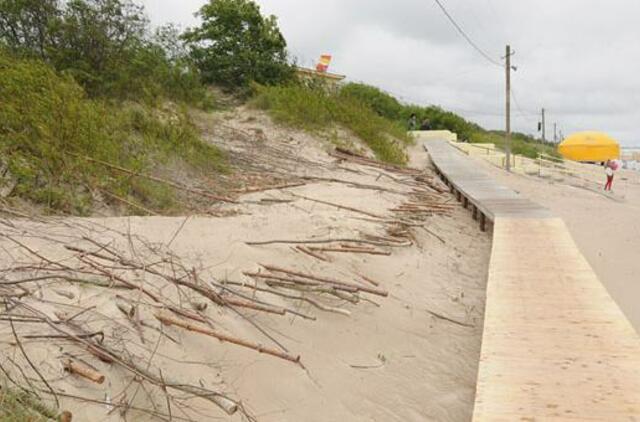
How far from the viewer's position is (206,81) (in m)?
18.8

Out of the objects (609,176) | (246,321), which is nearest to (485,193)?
(246,321)

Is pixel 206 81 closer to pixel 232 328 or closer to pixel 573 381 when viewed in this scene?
pixel 232 328

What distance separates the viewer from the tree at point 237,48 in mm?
18609

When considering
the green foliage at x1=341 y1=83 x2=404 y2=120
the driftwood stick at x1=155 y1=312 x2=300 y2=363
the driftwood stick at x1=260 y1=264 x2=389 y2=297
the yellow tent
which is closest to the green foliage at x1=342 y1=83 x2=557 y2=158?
the green foliage at x1=341 y1=83 x2=404 y2=120

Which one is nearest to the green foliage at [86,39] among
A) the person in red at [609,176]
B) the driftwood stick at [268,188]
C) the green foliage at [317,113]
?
the driftwood stick at [268,188]

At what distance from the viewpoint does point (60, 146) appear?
5988mm

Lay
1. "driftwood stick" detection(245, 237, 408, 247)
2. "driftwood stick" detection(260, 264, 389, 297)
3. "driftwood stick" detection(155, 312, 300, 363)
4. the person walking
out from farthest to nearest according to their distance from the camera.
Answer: the person walking
"driftwood stick" detection(245, 237, 408, 247)
"driftwood stick" detection(260, 264, 389, 297)
"driftwood stick" detection(155, 312, 300, 363)

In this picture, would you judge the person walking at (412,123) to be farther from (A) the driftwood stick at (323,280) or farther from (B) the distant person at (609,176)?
(A) the driftwood stick at (323,280)

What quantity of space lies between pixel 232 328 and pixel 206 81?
16.5 meters

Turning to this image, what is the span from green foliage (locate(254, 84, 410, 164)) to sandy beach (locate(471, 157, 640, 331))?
5.18m

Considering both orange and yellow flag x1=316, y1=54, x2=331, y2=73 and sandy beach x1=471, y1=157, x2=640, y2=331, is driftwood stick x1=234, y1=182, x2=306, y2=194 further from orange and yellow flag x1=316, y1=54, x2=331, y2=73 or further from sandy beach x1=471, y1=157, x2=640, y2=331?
orange and yellow flag x1=316, y1=54, x2=331, y2=73

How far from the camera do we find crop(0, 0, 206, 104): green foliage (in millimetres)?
9219

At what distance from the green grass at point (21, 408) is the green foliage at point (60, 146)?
319 centimetres

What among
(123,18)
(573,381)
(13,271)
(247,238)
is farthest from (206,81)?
(573,381)
